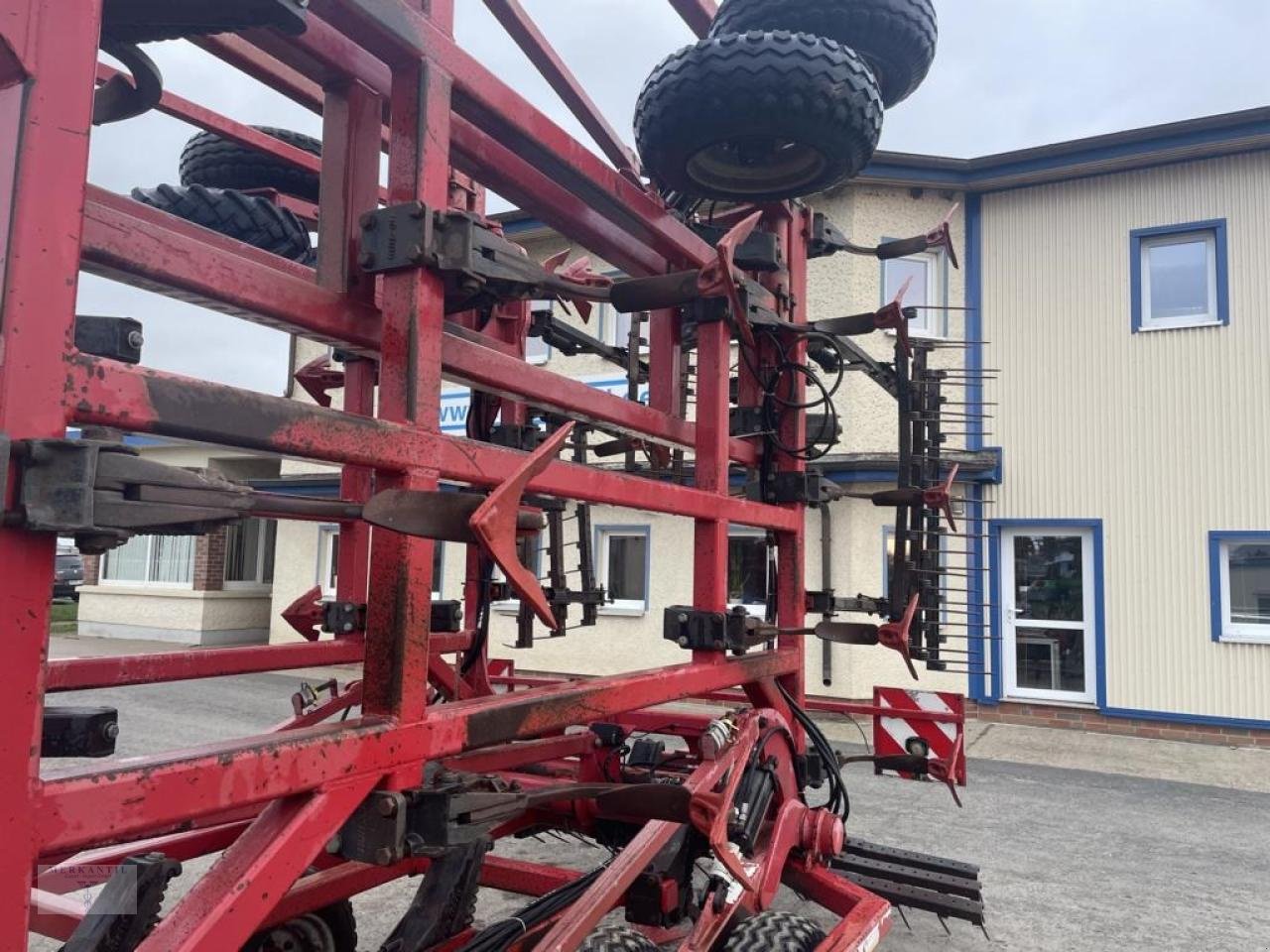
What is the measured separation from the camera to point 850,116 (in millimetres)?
2701

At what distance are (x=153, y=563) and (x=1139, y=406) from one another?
45.2ft

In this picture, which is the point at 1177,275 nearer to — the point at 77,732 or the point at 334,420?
the point at 334,420

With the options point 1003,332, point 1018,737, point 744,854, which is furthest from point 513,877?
point 1003,332

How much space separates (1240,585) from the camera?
834 cm

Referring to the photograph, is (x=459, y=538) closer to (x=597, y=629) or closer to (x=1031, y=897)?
(x=1031, y=897)

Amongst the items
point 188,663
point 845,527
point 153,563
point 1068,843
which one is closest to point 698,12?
point 188,663

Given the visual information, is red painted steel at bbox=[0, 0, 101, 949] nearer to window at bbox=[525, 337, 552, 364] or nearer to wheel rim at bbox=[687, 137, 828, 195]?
wheel rim at bbox=[687, 137, 828, 195]

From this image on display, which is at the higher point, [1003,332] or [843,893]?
[1003,332]

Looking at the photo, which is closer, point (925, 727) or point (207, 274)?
point (207, 274)

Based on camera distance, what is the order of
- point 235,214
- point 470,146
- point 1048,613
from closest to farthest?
1. point 470,146
2. point 235,214
3. point 1048,613

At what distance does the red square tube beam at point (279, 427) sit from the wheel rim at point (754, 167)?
54.8 inches

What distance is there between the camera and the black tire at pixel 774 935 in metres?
2.35

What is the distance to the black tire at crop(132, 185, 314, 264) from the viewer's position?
2781 mm

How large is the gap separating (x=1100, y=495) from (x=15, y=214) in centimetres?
933
